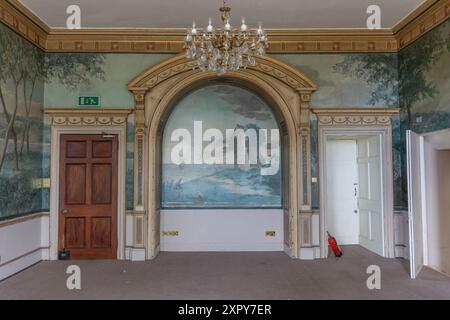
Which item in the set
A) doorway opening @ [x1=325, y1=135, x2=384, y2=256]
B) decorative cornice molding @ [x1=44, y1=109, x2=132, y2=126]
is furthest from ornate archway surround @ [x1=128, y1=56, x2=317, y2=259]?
doorway opening @ [x1=325, y1=135, x2=384, y2=256]

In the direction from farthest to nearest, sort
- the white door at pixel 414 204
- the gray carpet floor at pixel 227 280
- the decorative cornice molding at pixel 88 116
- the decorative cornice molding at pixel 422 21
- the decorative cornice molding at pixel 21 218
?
the decorative cornice molding at pixel 88 116
the decorative cornice molding at pixel 422 21
the decorative cornice molding at pixel 21 218
the white door at pixel 414 204
the gray carpet floor at pixel 227 280

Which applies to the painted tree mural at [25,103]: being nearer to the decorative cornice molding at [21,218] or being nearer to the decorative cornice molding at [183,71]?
the decorative cornice molding at [21,218]

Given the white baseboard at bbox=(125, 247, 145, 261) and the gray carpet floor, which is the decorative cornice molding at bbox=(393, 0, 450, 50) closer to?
the gray carpet floor

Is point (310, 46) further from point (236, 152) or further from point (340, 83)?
point (236, 152)

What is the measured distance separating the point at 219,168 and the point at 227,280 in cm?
236

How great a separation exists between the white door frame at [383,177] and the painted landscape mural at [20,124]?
15.5 ft

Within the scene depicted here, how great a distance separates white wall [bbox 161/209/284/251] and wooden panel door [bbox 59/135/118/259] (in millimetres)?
1025

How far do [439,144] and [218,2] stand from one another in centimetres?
380

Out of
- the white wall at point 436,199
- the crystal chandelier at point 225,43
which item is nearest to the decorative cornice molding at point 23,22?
the crystal chandelier at point 225,43

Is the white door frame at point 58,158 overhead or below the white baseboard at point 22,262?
overhead

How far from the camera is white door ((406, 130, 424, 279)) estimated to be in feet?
15.6

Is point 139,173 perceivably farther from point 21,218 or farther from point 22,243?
point 22,243

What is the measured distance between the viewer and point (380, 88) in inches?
245

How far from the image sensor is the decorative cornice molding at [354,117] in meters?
6.12
